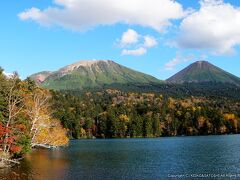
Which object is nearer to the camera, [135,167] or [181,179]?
[181,179]

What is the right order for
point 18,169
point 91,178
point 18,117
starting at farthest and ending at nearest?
point 18,117 < point 18,169 < point 91,178

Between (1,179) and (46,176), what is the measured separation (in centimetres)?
618

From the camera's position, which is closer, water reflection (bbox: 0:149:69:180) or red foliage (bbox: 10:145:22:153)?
water reflection (bbox: 0:149:69:180)

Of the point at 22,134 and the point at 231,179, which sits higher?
the point at 22,134

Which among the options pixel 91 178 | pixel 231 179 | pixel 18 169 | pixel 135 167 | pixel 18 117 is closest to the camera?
pixel 231 179

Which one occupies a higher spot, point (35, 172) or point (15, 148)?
point (15, 148)

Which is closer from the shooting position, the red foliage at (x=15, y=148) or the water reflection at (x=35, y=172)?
the water reflection at (x=35, y=172)

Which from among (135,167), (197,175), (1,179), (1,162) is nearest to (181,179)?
(197,175)

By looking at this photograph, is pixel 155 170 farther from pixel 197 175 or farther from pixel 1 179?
pixel 1 179

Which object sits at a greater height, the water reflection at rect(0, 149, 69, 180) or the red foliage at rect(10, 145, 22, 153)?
the red foliage at rect(10, 145, 22, 153)

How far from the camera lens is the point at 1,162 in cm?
6012

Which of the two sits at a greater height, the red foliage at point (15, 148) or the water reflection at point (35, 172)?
the red foliage at point (15, 148)

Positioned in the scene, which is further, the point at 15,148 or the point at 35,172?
the point at 15,148

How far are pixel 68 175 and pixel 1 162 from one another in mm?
11992
